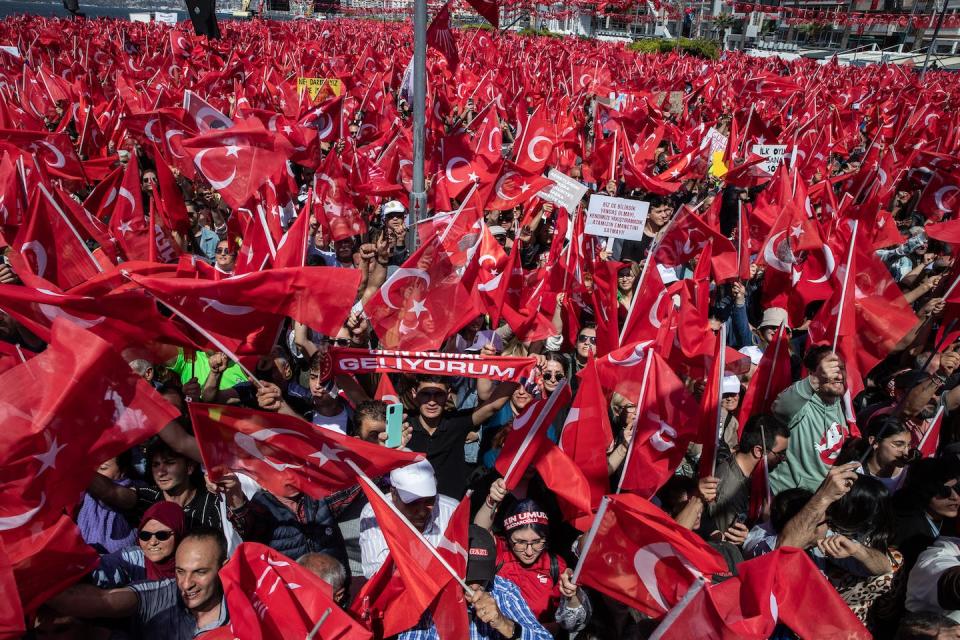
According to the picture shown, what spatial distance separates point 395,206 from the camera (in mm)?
7125

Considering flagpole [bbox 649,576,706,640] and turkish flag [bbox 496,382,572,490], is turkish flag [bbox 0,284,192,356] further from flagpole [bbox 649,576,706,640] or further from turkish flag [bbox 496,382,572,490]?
flagpole [bbox 649,576,706,640]

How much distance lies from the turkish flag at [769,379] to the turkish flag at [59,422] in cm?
330

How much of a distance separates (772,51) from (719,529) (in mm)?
44780

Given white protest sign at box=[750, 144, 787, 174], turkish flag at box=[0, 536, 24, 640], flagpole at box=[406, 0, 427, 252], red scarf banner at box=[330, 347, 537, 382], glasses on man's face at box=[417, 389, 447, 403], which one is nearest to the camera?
turkish flag at box=[0, 536, 24, 640]

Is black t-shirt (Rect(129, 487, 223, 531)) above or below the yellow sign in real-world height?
below

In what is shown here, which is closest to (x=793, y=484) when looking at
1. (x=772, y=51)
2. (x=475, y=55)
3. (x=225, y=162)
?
(x=225, y=162)

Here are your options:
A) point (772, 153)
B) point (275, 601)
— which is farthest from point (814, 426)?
point (772, 153)

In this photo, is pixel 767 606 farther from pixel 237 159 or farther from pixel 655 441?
pixel 237 159

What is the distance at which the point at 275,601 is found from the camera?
2.31 m

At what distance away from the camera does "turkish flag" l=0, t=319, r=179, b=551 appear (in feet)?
7.42

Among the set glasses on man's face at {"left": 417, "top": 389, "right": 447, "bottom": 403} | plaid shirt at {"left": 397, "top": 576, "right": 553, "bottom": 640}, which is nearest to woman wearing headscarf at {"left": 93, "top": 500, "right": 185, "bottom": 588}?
plaid shirt at {"left": 397, "top": 576, "right": 553, "bottom": 640}

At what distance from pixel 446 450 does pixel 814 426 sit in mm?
2030

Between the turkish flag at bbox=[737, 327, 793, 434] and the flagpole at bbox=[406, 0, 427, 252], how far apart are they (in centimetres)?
277

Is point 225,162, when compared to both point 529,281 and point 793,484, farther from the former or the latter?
point 793,484
